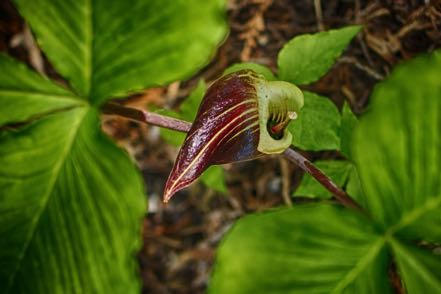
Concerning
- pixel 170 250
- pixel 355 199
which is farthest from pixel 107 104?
pixel 170 250

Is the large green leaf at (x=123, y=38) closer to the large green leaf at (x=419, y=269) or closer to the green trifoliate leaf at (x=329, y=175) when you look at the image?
the green trifoliate leaf at (x=329, y=175)

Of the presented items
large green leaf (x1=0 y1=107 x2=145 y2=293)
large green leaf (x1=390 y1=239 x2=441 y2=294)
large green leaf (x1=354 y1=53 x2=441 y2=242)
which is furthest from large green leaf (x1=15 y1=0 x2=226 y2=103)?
large green leaf (x1=390 y1=239 x2=441 y2=294)

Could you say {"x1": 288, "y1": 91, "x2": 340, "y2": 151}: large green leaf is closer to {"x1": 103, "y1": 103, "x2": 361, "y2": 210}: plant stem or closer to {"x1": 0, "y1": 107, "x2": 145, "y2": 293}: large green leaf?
{"x1": 103, "y1": 103, "x2": 361, "y2": 210}: plant stem

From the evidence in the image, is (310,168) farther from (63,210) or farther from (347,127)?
(63,210)

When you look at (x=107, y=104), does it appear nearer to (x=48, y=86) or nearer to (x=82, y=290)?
(x=48, y=86)

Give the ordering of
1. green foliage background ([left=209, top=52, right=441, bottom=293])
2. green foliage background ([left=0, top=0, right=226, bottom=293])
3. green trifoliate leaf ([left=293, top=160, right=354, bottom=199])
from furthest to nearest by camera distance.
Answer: green trifoliate leaf ([left=293, top=160, right=354, bottom=199]) < green foliage background ([left=0, top=0, right=226, bottom=293]) < green foliage background ([left=209, top=52, right=441, bottom=293])

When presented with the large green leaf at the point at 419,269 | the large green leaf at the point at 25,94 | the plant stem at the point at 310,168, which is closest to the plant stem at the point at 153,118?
the large green leaf at the point at 25,94
